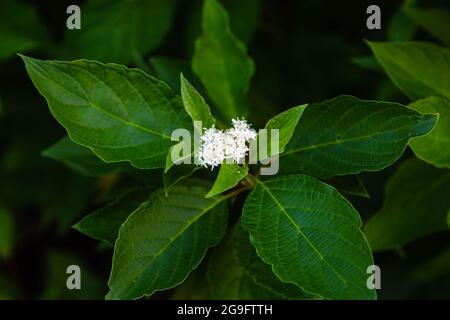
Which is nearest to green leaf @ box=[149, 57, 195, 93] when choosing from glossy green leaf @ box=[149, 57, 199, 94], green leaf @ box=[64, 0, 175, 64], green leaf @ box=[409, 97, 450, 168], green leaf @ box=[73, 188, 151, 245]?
glossy green leaf @ box=[149, 57, 199, 94]

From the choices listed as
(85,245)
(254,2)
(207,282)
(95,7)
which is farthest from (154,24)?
(85,245)

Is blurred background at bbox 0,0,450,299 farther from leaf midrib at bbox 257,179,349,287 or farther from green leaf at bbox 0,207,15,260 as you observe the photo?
leaf midrib at bbox 257,179,349,287

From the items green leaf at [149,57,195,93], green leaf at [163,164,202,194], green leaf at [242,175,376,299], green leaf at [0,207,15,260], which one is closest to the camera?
green leaf at [242,175,376,299]

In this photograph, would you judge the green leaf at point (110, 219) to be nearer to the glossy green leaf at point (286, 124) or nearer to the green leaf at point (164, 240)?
the green leaf at point (164, 240)

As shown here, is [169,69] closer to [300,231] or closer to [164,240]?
[164,240]

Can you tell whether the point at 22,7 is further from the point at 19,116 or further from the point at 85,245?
the point at 85,245

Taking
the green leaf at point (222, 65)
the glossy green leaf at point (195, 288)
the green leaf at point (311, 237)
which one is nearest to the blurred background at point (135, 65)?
the green leaf at point (222, 65)

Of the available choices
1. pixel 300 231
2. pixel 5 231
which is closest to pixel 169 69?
pixel 300 231

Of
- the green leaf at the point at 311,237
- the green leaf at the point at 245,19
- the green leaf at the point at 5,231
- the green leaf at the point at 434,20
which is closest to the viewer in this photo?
the green leaf at the point at 311,237
